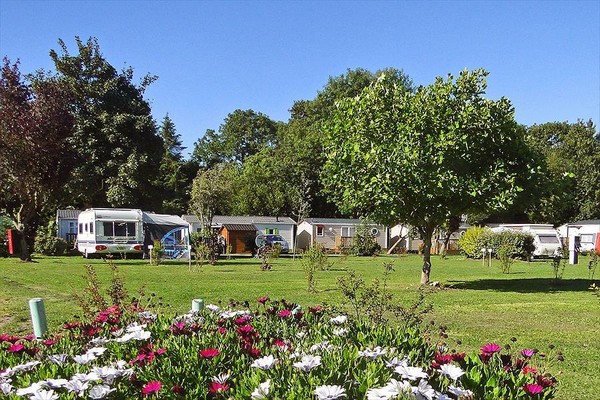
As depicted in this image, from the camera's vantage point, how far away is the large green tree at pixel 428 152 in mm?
13211

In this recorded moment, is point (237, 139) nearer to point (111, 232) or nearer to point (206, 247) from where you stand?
point (111, 232)

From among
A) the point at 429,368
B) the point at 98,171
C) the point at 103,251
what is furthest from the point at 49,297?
the point at 98,171

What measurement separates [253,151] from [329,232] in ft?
86.4

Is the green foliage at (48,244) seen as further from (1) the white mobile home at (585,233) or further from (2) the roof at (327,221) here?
(1) the white mobile home at (585,233)

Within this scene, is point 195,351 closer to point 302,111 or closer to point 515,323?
point 515,323

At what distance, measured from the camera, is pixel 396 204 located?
1407 cm

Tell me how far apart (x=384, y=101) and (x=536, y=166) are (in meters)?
4.02

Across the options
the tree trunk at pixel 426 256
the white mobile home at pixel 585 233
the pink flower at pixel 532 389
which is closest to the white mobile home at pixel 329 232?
the white mobile home at pixel 585 233

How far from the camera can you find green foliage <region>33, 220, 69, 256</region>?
3197 cm

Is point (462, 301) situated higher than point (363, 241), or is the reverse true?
point (363, 241)

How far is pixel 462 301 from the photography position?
12172mm

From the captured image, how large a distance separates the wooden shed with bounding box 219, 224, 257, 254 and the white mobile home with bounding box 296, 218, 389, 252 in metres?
4.58

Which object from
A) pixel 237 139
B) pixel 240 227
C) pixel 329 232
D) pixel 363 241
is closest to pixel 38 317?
pixel 363 241

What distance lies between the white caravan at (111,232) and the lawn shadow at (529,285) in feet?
57.7
